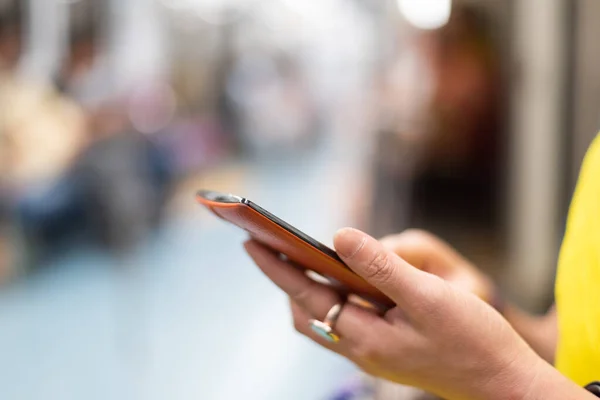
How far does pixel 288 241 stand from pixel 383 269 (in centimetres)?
11

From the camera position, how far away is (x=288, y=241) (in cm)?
71

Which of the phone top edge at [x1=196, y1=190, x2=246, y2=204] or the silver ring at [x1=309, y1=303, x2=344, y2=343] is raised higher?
the phone top edge at [x1=196, y1=190, x2=246, y2=204]

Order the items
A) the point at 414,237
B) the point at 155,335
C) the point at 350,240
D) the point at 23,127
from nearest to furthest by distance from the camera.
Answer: the point at 350,240, the point at 414,237, the point at 155,335, the point at 23,127

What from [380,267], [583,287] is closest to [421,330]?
[380,267]

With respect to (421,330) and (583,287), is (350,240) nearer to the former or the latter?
(421,330)

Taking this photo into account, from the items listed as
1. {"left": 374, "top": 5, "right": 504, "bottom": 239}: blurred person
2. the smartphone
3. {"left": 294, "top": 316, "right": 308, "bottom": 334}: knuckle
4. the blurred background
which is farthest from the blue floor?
the smartphone

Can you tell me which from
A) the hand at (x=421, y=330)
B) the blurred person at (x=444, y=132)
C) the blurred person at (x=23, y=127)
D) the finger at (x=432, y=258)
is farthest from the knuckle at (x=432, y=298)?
the blurred person at (x=23, y=127)

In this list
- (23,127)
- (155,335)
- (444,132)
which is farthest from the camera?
(23,127)

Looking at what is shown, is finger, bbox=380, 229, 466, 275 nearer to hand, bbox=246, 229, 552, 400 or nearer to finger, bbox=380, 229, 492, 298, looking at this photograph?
finger, bbox=380, 229, 492, 298

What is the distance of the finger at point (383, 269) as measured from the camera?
66 centimetres

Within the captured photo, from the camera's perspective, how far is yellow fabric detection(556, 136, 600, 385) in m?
0.79

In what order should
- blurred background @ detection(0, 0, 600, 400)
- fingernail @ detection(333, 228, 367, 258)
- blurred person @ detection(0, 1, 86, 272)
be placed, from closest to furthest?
fingernail @ detection(333, 228, 367, 258)
blurred background @ detection(0, 0, 600, 400)
blurred person @ detection(0, 1, 86, 272)

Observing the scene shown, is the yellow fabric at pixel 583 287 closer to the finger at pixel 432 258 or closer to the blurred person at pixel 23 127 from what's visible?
the finger at pixel 432 258

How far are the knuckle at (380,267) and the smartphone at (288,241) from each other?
2.4 inches
